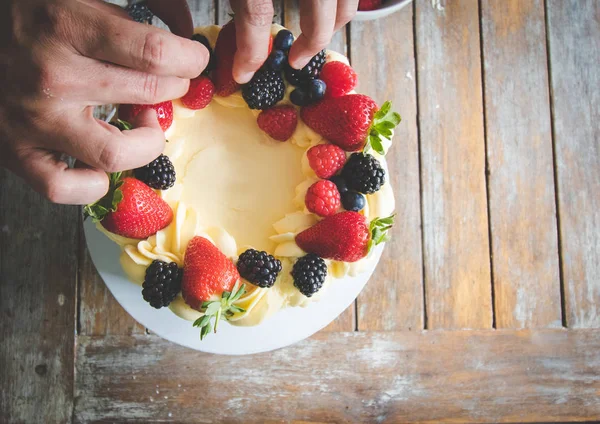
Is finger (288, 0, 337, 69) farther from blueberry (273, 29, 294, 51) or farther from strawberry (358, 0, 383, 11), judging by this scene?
strawberry (358, 0, 383, 11)

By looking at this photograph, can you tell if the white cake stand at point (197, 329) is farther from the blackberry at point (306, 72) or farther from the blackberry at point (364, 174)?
the blackberry at point (306, 72)

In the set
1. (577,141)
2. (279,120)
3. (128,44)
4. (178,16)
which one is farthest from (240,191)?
(577,141)

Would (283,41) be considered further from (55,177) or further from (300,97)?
(55,177)

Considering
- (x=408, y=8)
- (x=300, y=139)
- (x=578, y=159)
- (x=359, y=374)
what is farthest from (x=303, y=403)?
(x=408, y=8)

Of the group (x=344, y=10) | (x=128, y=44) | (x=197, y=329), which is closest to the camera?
(x=128, y=44)

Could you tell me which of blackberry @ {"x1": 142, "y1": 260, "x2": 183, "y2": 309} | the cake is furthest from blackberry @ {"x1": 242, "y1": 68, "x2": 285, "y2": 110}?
blackberry @ {"x1": 142, "y1": 260, "x2": 183, "y2": 309}

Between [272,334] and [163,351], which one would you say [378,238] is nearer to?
[272,334]

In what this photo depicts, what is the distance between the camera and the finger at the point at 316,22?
1.00 m

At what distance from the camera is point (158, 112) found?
124cm

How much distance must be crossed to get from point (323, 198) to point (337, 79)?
0.98 ft

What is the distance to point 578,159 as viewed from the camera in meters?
1.83

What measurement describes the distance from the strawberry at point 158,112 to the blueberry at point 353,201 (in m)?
0.46

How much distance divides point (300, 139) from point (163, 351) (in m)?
0.81

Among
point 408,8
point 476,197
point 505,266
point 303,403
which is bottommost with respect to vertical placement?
point 303,403
